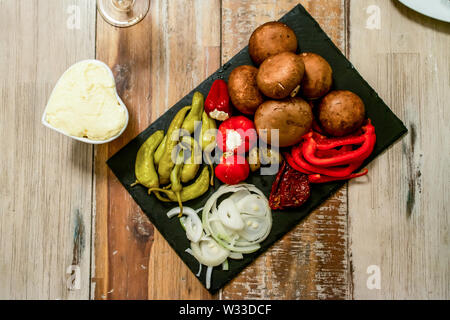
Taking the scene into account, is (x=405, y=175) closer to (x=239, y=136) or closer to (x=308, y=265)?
(x=308, y=265)

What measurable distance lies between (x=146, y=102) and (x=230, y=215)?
59cm

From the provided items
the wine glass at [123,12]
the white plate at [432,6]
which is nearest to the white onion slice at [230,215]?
the wine glass at [123,12]

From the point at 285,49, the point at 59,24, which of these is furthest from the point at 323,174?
the point at 59,24

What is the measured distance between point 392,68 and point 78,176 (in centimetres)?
140

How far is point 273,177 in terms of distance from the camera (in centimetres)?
140

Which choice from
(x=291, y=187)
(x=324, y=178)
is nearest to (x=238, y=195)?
(x=291, y=187)

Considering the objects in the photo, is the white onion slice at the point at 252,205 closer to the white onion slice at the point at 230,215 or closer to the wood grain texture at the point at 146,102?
the white onion slice at the point at 230,215

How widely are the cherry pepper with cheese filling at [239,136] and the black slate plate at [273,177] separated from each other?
0.16 m

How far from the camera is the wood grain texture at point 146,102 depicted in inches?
57.2

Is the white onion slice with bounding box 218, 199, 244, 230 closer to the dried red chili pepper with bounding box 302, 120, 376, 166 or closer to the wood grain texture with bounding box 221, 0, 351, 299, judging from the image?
the wood grain texture with bounding box 221, 0, 351, 299

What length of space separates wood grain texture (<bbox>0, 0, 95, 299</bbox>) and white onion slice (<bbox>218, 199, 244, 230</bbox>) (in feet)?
1.86

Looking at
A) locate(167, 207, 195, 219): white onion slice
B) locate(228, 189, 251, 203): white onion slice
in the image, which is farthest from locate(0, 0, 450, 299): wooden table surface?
locate(228, 189, 251, 203): white onion slice

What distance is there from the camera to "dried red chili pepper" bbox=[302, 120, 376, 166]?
1308 mm

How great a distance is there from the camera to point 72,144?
1.48 meters
